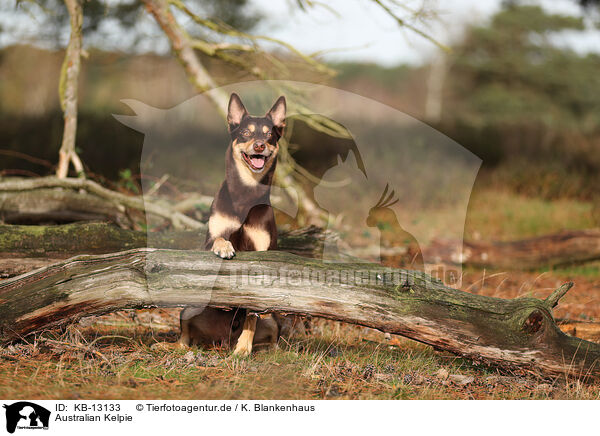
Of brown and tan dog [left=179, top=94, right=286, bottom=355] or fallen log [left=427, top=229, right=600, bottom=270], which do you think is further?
fallen log [left=427, top=229, right=600, bottom=270]

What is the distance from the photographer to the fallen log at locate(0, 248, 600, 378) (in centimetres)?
385

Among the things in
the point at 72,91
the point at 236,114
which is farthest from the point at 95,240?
the point at 72,91

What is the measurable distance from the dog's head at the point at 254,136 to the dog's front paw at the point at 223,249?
0.56 m

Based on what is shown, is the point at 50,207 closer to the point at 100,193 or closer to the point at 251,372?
the point at 100,193

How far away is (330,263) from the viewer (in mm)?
4070

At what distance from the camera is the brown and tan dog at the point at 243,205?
365 cm

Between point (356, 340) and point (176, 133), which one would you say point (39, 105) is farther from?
point (356, 340)

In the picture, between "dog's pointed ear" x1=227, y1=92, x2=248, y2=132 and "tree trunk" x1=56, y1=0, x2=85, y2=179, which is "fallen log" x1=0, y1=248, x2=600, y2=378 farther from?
"tree trunk" x1=56, y1=0, x2=85, y2=179

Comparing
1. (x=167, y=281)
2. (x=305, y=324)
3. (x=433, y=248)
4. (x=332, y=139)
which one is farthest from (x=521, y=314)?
(x=332, y=139)

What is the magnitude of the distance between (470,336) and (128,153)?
10245 mm

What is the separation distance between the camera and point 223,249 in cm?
376
